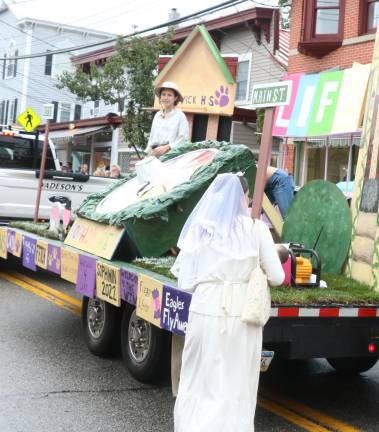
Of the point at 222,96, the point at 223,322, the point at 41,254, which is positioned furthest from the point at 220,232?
the point at 222,96

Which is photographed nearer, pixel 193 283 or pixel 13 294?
pixel 193 283

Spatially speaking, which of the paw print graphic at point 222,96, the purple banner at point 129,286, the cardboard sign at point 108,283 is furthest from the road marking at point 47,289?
the paw print graphic at point 222,96

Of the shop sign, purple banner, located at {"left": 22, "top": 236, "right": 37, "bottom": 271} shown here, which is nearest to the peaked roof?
the shop sign

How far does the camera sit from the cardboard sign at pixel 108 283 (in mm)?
5898

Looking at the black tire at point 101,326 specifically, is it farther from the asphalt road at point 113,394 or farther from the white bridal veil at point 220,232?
the white bridal veil at point 220,232

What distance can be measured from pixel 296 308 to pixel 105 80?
891 inches

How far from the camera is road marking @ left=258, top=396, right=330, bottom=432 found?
16.6ft

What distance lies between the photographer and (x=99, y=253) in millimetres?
6562

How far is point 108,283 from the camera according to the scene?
19.9 feet

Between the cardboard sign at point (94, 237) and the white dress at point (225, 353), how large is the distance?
2.26m

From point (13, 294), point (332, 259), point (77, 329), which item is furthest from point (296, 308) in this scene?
point (13, 294)

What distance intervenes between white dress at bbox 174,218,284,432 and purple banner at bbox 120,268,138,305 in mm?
1386

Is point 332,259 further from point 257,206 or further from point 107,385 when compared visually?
point 107,385

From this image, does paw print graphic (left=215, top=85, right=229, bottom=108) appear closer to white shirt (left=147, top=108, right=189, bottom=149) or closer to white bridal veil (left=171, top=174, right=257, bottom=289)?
white shirt (left=147, top=108, right=189, bottom=149)
